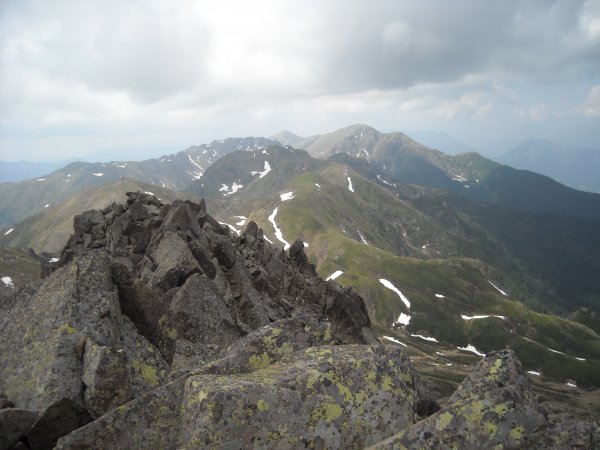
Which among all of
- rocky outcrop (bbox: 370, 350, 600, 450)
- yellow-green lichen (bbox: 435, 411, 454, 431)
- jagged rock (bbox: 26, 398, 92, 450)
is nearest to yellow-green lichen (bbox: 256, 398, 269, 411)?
rocky outcrop (bbox: 370, 350, 600, 450)

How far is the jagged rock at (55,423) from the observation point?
31.8ft

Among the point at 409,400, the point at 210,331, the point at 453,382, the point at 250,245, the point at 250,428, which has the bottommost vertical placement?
the point at 453,382

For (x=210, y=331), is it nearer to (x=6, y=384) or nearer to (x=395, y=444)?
(x=6, y=384)

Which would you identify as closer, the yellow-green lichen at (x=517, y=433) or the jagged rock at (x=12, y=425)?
the yellow-green lichen at (x=517, y=433)

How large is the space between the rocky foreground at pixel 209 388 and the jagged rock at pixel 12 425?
0.02 metres

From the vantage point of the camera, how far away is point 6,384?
1120 cm

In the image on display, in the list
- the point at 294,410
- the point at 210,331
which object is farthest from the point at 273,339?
the point at 210,331

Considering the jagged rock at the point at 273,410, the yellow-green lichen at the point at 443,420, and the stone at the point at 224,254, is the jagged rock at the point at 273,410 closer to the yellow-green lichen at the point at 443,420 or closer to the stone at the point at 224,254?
the yellow-green lichen at the point at 443,420

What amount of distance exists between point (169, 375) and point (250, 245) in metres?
52.2

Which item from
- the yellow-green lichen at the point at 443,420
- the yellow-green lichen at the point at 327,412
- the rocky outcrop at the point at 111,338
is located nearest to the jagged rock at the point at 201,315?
the rocky outcrop at the point at 111,338

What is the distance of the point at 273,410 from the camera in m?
8.66

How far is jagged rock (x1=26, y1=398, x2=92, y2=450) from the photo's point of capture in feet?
31.8

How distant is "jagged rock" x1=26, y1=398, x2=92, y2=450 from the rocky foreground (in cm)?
2

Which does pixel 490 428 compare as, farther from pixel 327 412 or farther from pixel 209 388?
pixel 209 388
